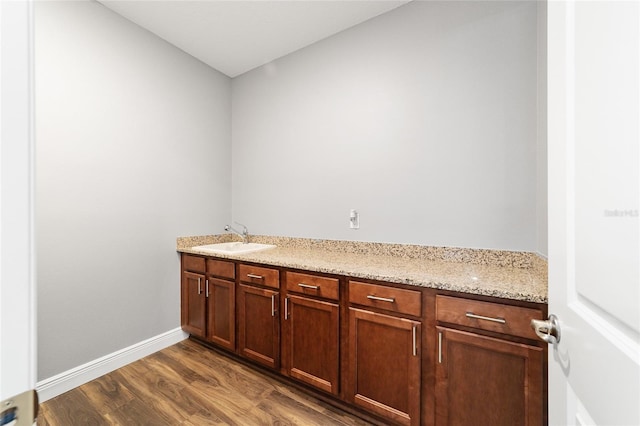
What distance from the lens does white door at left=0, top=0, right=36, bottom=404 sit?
32 centimetres

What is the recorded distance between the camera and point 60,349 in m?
1.80

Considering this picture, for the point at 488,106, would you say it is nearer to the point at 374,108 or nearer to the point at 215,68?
the point at 374,108

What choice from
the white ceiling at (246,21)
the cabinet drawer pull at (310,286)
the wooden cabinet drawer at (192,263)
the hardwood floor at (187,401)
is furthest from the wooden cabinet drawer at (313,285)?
the white ceiling at (246,21)

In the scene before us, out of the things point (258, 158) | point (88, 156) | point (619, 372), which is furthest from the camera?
point (258, 158)

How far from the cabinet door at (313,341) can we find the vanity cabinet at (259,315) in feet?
0.38

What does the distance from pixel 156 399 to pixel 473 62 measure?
119 inches

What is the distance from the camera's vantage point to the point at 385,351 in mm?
1457

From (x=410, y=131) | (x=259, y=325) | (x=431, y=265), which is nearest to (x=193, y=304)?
(x=259, y=325)

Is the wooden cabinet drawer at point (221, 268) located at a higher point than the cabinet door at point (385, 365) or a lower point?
higher

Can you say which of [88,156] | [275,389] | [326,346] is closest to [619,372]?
[326,346]

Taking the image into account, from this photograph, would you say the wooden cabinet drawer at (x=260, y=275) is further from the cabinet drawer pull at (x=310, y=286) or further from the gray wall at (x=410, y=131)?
the gray wall at (x=410, y=131)

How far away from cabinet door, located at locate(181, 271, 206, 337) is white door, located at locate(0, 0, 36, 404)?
2148 millimetres

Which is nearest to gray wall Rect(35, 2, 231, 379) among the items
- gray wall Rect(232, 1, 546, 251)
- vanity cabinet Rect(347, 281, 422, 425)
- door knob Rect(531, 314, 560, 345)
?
gray wall Rect(232, 1, 546, 251)

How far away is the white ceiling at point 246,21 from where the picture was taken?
2.02m
